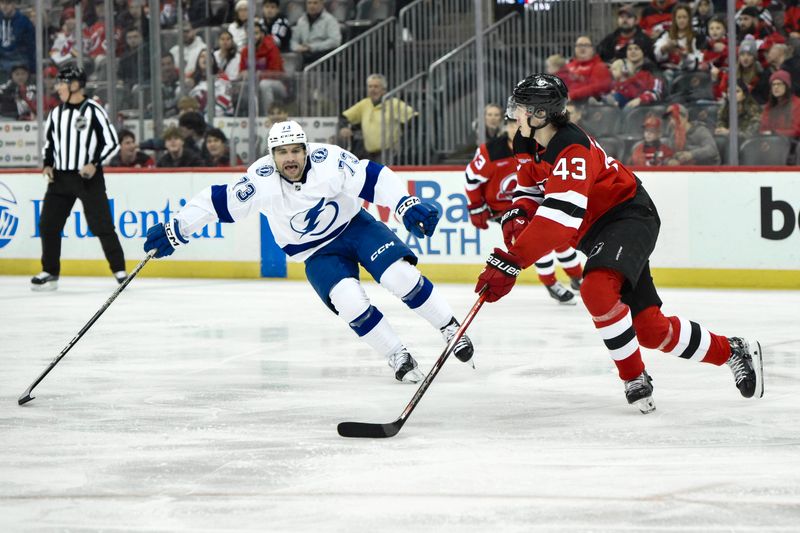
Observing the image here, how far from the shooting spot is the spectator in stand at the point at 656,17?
9.59m

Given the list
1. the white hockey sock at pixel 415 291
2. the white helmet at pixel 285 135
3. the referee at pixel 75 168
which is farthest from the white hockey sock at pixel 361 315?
the referee at pixel 75 168

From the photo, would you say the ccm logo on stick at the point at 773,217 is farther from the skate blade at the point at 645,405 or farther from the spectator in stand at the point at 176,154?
the skate blade at the point at 645,405

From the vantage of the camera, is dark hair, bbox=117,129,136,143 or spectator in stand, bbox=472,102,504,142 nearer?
spectator in stand, bbox=472,102,504,142

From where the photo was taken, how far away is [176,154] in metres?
10.4

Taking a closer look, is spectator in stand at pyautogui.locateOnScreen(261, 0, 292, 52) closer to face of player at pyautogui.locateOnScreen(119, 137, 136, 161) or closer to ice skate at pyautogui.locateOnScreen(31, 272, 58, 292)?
face of player at pyautogui.locateOnScreen(119, 137, 136, 161)

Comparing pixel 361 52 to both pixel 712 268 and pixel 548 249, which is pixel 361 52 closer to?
pixel 712 268

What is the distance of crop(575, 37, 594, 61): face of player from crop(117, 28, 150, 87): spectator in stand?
135 inches

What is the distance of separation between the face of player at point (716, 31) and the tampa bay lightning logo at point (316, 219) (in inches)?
187

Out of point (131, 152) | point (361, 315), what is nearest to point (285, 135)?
point (361, 315)

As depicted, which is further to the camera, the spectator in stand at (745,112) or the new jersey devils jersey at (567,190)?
the spectator in stand at (745,112)

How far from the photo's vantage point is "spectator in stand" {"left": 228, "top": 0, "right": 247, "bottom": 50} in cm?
1037

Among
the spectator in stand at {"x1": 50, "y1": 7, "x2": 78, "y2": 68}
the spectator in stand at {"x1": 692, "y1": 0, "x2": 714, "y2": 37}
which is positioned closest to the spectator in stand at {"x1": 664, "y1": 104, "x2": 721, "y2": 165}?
the spectator in stand at {"x1": 692, "y1": 0, "x2": 714, "y2": 37}

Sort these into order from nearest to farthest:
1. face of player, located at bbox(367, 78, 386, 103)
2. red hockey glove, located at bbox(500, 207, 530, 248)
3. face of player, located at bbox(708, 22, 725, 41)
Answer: red hockey glove, located at bbox(500, 207, 530, 248) < face of player, located at bbox(708, 22, 725, 41) < face of player, located at bbox(367, 78, 386, 103)

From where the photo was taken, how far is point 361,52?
10.4 meters
